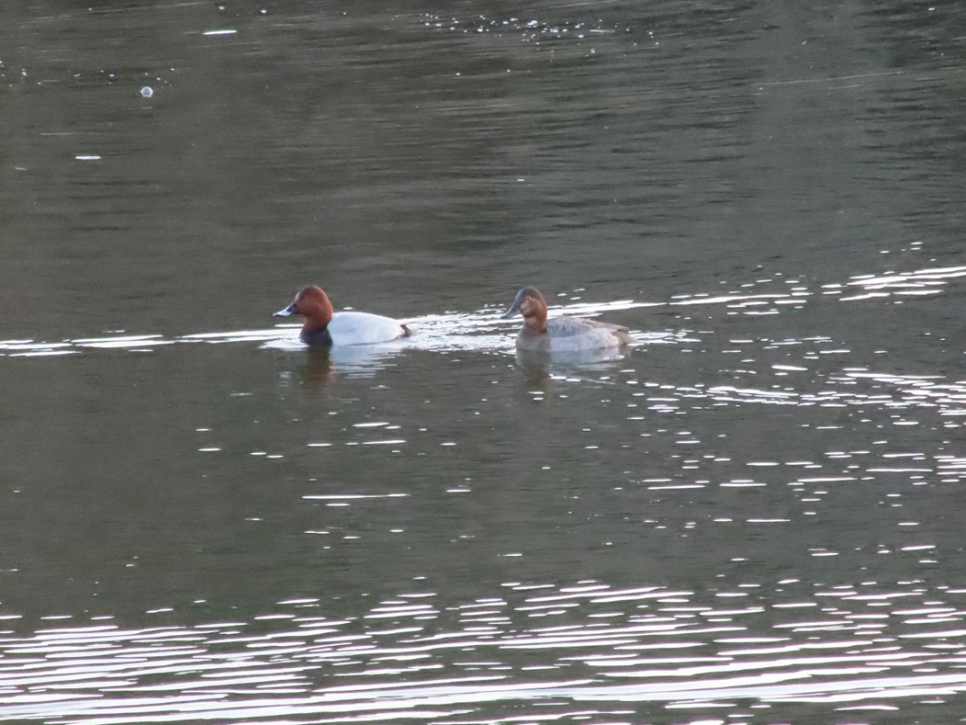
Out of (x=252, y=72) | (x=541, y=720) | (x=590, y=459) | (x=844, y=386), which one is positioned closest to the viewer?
(x=541, y=720)

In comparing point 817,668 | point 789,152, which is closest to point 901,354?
point 817,668

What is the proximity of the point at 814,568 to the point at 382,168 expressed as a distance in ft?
44.6

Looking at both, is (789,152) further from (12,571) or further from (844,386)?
(12,571)

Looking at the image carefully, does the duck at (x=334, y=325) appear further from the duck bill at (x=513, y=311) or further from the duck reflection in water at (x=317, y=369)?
the duck bill at (x=513, y=311)

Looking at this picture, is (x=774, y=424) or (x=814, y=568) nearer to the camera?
(x=814, y=568)

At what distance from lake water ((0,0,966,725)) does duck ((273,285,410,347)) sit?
141mm

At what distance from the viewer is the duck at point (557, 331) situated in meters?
12.5

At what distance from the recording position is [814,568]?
8.28 m

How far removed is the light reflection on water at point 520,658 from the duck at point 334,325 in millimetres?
5246

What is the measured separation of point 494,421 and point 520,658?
13.0 feet

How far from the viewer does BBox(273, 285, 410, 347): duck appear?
13.3 m

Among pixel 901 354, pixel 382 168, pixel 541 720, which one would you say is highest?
pixel 382 168

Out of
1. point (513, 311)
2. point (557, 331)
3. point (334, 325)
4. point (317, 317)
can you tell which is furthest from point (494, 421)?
point (317, 317)

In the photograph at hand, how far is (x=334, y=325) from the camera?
13516 millimetres
